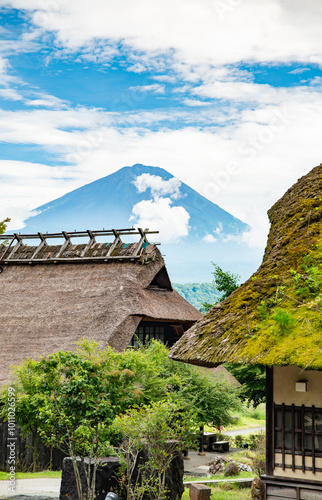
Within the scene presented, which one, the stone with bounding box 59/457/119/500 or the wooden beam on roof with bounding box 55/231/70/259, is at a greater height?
the wooden beam on roof with bounding box 55/231/70/259

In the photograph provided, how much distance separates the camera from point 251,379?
76.8 feet

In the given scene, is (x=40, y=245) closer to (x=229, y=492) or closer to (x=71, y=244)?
(x=71, y=244)

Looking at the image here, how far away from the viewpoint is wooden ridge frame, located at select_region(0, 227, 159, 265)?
23.0 meters

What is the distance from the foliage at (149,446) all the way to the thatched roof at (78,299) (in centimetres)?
737

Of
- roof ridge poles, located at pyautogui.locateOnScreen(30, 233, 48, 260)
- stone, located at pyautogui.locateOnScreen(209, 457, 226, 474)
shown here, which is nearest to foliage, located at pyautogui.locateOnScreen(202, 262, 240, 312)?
roof ridge poles, located at pyautogui.locateOnScreen(30, 233, 48, 260)

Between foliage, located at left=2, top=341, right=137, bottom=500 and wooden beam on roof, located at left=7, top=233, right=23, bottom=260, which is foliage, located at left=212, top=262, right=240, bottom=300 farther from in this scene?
foliage, located at left=2, top=341, right=137, bottom=500

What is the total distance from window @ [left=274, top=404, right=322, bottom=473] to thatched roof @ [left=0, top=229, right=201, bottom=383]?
30.7 feet

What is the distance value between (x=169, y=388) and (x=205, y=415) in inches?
63.2

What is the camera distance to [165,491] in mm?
11164

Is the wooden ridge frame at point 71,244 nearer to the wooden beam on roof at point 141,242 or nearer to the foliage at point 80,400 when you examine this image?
the wooden beam on roof at point 141,242

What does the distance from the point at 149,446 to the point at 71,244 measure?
1456 cm

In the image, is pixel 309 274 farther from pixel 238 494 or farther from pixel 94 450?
pixel 238 494

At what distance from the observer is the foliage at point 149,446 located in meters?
10.9

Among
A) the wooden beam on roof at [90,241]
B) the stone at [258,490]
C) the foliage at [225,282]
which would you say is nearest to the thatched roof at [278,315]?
the stone at [258,490]
